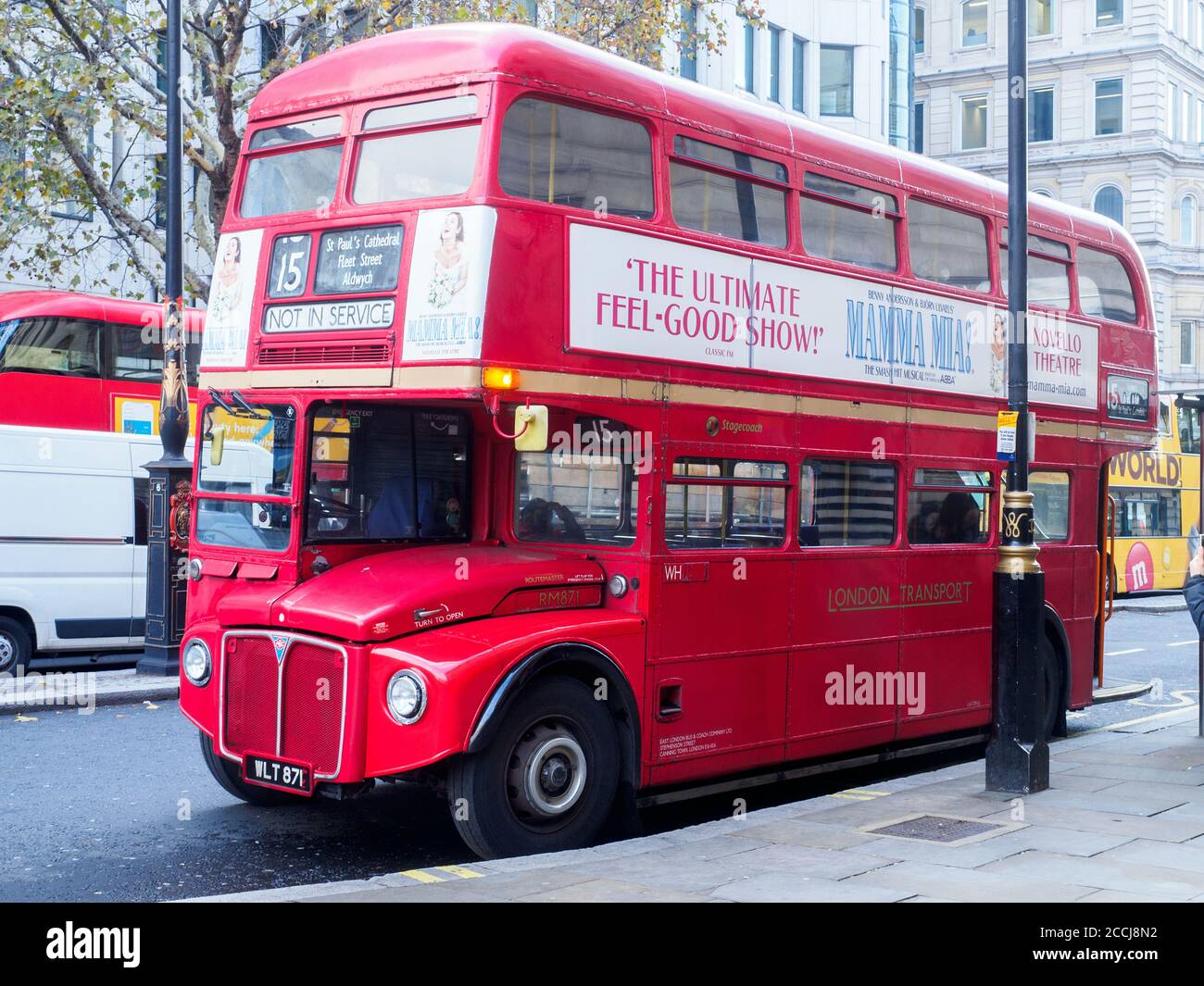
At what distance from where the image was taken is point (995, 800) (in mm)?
8508

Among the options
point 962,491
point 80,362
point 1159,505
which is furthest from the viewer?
point 1159,505

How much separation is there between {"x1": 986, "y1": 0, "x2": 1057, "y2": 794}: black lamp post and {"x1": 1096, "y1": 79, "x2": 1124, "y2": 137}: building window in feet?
169

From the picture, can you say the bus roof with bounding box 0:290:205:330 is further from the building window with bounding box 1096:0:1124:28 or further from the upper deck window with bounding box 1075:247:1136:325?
the building window with bounding box 1096:0:1124:28

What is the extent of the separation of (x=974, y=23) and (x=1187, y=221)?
11606 millimetres

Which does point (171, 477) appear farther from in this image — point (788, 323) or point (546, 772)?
point (546, 772)

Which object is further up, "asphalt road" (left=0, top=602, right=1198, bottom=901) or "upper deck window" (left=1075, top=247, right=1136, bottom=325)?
"upper deck window" (left=1075, top=247, right=1136, bottom=325)

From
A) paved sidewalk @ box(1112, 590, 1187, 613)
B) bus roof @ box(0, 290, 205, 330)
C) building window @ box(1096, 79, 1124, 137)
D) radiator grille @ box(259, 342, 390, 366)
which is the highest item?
building window @ box(1096, 79, 1124, 137)

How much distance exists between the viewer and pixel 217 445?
27.8 feet

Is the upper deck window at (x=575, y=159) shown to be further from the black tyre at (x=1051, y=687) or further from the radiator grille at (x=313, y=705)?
the black tyre at (x=1051, y=687)

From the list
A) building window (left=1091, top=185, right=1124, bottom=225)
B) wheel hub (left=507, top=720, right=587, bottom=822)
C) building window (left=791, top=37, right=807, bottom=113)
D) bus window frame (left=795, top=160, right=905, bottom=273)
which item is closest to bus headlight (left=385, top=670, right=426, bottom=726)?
wheel hub (left=507, top=720, right=587, bottom=822)

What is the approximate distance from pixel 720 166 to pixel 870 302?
1.62 metres

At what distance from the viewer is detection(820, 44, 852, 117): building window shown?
39.0 m

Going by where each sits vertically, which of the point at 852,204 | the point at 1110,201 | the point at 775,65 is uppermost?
the point at 1110,201

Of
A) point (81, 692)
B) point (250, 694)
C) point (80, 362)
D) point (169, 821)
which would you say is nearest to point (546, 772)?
point (250, 694)
